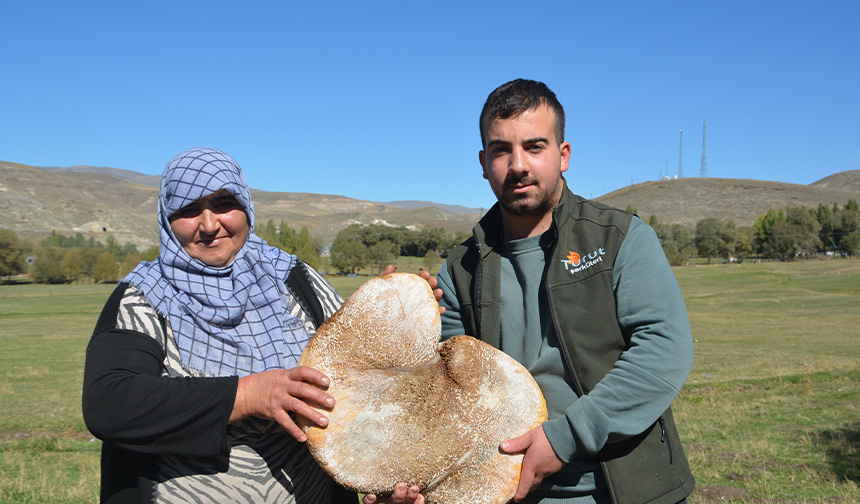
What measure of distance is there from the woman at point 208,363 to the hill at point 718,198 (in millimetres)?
153556

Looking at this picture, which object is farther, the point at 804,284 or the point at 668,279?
the point at 804,284

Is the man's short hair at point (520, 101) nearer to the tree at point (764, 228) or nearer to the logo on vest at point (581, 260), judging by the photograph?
the logo on vest at point (581, 260)

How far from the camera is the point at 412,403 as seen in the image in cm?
265

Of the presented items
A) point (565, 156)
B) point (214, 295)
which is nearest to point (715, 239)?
point (565, 156)

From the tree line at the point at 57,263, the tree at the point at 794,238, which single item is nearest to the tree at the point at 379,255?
the tree line at the point at 57,263

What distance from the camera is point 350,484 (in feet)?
8.46

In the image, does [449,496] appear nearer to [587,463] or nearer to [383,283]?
[587,463]

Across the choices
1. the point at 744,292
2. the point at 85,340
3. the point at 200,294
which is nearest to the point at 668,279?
the point at 200,294

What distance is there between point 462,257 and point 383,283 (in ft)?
2.43

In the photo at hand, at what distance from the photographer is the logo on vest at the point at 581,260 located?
275cm

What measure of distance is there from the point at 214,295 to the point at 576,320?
5.62 ft

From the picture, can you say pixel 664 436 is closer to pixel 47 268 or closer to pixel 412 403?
pixel 412 403

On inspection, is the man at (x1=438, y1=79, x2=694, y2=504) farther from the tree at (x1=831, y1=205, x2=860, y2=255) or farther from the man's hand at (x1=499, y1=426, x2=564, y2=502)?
the tree at (x1=831, y1=205, x2=860, y2=255)

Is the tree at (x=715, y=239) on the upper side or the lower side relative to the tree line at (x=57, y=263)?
upper
